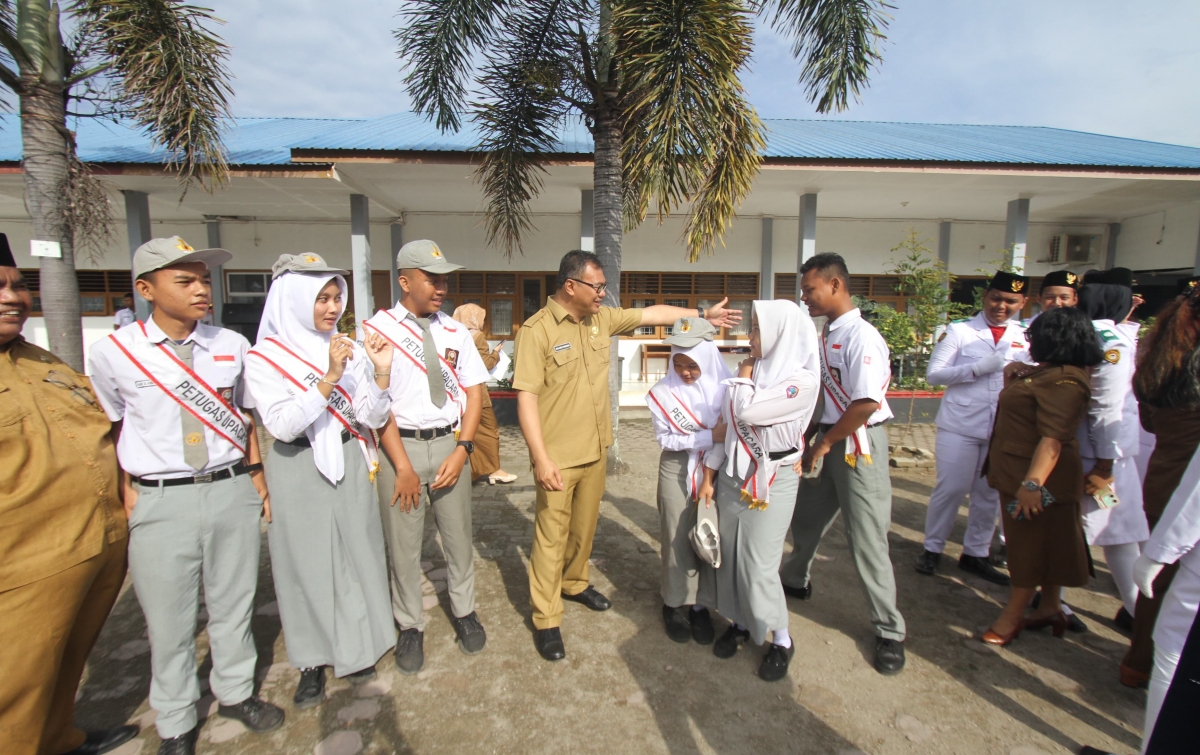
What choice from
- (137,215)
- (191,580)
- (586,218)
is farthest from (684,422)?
(137,215)

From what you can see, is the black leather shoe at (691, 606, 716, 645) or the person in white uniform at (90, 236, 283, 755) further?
the black leather shoe at (691, 606, 716, 645)

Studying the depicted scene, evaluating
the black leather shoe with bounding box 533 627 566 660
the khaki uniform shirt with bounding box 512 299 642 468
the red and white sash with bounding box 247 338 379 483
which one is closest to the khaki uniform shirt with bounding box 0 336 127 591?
the red and white sash with bounding box 247 338 379 483

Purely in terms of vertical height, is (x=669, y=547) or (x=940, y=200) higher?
(x=940, y=200)

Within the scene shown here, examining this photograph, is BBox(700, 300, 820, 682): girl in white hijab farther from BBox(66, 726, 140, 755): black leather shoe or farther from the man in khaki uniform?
BBox(66, 726, 140, 755): black leather shoe

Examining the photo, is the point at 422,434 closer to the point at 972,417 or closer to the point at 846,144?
the point at 972,417

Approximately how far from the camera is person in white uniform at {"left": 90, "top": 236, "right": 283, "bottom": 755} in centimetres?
194

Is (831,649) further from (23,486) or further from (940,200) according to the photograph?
(940,200)

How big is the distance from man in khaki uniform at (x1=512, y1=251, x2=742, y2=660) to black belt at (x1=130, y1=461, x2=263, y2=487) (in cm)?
109

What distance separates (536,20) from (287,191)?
485 centimetres

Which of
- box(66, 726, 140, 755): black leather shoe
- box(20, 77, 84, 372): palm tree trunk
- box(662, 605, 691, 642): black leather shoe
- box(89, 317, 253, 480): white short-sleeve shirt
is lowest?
box(66, 726, 140, 755): black leather shoe

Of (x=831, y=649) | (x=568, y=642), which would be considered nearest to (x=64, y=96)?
(x=568, y=642)

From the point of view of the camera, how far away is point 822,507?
282 cm

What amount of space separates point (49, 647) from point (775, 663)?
2542mm

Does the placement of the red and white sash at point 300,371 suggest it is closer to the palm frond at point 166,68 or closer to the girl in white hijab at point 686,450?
the girl in white hijab at point 686,450
